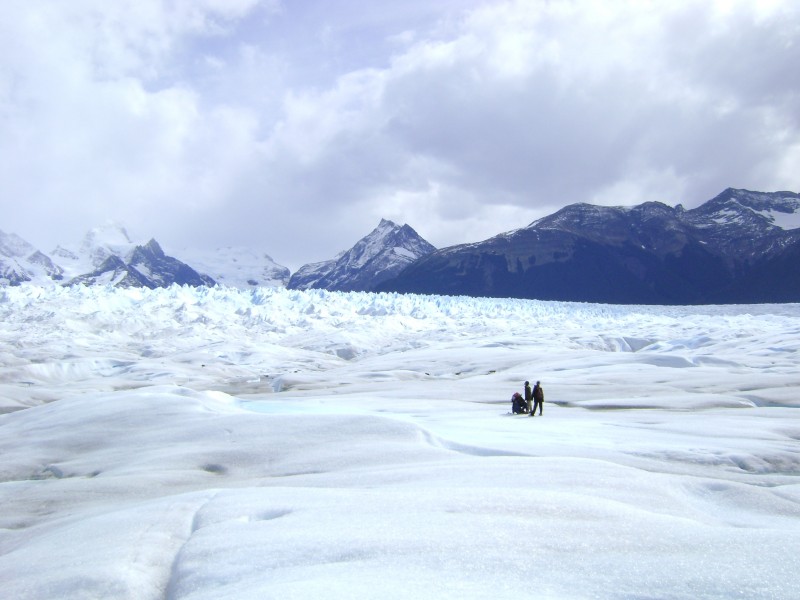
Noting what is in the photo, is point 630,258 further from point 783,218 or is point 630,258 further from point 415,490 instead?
→ point 415,490

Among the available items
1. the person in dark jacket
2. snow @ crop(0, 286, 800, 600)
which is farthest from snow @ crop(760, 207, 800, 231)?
the person in dark jacket

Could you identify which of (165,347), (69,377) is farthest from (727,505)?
(165,347)

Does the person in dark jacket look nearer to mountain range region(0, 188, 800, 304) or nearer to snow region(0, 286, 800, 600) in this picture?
snow region(0, 286, 800, 600)

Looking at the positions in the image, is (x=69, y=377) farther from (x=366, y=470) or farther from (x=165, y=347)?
(x=366, y=470)

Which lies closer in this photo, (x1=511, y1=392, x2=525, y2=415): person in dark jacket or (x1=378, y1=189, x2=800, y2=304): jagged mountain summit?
(x1=511, y1=392, x2=525, y2=415): person in dark jacket

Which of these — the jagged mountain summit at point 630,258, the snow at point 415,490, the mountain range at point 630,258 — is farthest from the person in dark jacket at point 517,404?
the jagged mountain summit at point 630,258

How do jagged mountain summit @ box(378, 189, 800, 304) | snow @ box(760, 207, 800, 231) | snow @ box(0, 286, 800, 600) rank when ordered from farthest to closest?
snow @ box(760, 207, 800, 231) → jagged mountain summit @ box(378, 189, 800, 304) → snow @ box(0, 286, 800, 600)

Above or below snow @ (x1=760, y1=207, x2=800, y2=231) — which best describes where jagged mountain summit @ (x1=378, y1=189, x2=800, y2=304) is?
below

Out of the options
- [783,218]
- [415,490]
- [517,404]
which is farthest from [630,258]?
[415,490]

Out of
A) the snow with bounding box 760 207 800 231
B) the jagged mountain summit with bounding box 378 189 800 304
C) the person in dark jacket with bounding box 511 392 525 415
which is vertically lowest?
the person in dark jacket with bounding box 511 392 525 415
